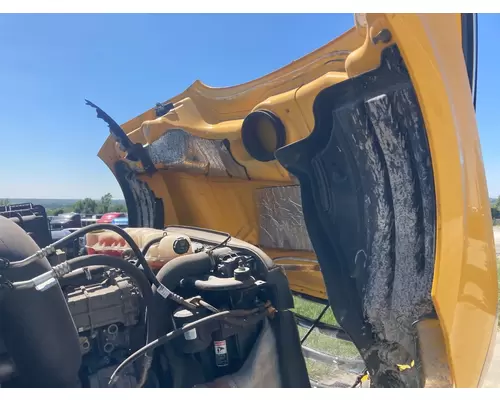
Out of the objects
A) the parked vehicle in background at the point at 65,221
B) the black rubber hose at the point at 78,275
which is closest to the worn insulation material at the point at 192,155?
the black rubber hose at the point at 78,275

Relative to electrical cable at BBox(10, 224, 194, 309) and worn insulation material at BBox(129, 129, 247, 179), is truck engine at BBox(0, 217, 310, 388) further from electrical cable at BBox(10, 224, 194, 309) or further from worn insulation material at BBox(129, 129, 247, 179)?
worn insulation material at BBox(129, 129, 247, 179)

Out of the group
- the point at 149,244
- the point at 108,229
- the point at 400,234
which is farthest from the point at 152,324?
the point at 400,234

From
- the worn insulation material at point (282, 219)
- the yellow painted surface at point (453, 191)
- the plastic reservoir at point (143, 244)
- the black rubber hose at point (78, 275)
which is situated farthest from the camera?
the worn insulation material at point (282, 219)

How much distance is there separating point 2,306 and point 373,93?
60.9 inches

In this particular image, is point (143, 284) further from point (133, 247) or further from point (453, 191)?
point (453, 191)

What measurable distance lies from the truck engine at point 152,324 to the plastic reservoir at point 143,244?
0.12 meters

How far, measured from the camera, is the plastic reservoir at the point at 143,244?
2338 millimetres

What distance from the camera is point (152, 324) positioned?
6.39ft

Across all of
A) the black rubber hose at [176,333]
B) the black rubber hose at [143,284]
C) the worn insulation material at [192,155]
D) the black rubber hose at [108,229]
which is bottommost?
the black rubber hose at [176,333]

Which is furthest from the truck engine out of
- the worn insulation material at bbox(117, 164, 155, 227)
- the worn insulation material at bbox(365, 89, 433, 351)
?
the worn insulation material at bbox(117, 164, 155, 227)

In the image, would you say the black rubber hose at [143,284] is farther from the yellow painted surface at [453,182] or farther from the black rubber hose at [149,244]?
the yellow painted surface at [453,182]

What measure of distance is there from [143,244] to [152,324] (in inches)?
28.4
